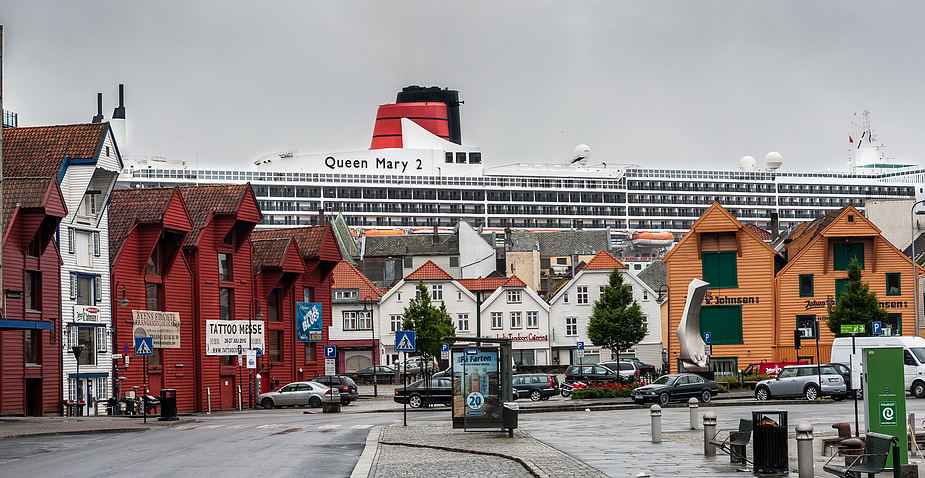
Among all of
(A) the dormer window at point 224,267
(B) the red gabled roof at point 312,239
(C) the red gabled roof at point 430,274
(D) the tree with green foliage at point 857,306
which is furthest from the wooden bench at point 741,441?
(C) the red gabled roof at point 430,274

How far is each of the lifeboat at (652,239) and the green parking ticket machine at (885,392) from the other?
134m

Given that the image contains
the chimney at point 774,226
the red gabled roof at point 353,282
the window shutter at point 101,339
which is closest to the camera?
the window shutter at point 101,339

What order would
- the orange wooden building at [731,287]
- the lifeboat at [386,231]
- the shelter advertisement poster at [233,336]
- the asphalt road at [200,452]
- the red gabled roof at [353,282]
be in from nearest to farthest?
the asphalt road at [200,452] < the shelter advertisement poster at [233,336] < the orange wooden building at [731,287] < the red gabled roof at [353,282] < the lifeboat at [386,231]

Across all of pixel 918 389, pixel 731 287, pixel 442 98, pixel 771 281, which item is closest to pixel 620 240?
pixel 442 98

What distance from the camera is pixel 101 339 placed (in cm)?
5191

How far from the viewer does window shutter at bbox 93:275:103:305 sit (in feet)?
169

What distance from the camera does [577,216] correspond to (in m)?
191

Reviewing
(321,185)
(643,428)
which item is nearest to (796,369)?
(643,428)

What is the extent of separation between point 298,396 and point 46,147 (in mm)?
16387

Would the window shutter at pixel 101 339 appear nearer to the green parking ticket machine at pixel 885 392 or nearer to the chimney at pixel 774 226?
the green parking ticket machine at pixel 885 392

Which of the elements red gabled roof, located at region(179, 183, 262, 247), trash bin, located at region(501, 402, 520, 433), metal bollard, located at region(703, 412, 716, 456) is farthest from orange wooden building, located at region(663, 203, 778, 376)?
metal bollard, located at region(703, 412, 716, 456)

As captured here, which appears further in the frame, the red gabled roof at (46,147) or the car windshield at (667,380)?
the red gabled roof at (46,147)

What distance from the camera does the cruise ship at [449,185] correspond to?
176 m

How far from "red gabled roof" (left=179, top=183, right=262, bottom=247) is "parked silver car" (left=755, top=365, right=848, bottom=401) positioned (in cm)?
2770
